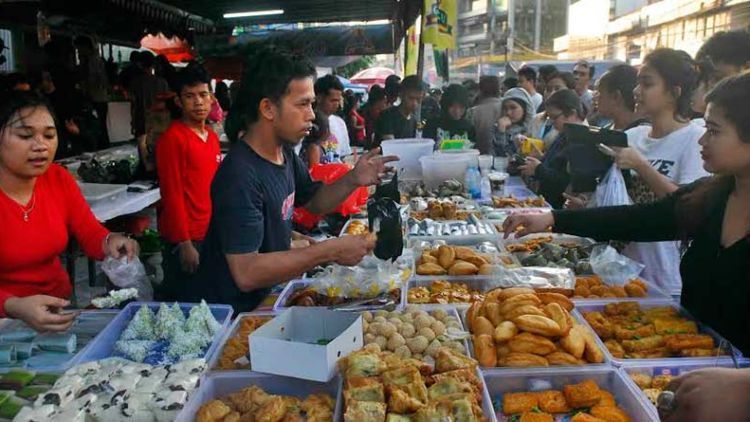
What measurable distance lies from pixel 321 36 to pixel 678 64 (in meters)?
7.88

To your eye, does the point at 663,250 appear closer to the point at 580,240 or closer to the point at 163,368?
the point at 580,240

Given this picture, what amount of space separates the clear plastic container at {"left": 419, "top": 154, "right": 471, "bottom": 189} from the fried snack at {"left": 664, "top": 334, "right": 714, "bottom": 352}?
288cm

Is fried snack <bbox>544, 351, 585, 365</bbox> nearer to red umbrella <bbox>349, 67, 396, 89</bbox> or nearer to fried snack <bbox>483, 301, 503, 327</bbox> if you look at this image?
fried snack <bbox>483, 301, 503, 327</bbox>

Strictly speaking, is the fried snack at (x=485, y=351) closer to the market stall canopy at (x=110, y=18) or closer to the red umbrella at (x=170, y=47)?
the market stall canopy at (x=110, y=18)

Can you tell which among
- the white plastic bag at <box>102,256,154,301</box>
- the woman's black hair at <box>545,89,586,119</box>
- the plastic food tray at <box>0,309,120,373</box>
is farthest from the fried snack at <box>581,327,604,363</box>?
the woman's black hair at <box>545,89,586,119</box>

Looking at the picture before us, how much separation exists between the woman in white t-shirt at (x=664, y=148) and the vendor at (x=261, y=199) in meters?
1.61

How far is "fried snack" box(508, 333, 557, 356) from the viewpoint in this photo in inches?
67.9

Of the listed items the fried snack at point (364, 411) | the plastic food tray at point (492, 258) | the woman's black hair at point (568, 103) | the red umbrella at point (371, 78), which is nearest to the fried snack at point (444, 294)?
the plastic food tray at point (492, 258)

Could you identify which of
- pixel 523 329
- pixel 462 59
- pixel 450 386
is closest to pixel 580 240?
pixel 523 329

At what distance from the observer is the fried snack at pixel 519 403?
160 cm

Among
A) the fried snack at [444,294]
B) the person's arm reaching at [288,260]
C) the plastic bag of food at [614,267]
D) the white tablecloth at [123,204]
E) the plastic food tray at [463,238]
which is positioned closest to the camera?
the person's arm reaching at [288,260]

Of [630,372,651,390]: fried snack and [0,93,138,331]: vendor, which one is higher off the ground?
[0,93,138,331]: vendor

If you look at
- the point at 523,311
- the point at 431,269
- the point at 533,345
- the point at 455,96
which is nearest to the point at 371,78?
the point at 455,96

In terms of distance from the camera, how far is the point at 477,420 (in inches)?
53.9
